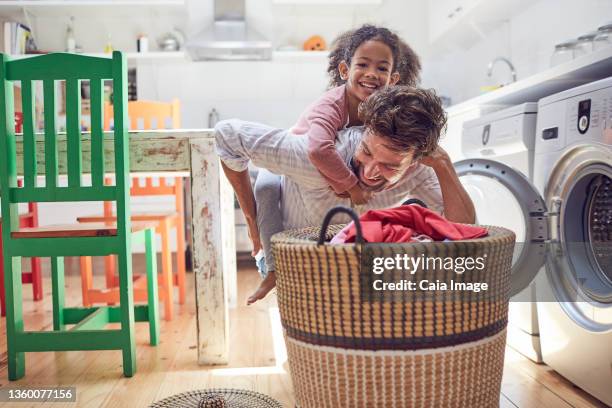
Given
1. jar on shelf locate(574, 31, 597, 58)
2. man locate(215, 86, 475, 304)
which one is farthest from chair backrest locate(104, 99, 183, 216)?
jar on shelf locate(574, 31, 597, 58)

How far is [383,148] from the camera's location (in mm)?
1145

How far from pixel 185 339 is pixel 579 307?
143cm

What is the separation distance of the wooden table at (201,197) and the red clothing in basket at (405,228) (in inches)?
33.9

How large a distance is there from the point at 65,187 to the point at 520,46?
9.52ft

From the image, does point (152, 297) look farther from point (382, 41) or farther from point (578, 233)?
point (578, 233)

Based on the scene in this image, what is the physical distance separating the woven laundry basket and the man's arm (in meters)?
0.34

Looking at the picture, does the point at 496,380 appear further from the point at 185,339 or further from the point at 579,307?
the point at 185,339

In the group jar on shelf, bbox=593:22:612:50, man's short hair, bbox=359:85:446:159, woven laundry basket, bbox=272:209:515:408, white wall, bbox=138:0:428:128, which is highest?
white wall, bbox=138:0:428:128

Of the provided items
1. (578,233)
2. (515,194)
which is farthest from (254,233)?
(578,233)

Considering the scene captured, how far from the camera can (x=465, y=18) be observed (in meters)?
3.47

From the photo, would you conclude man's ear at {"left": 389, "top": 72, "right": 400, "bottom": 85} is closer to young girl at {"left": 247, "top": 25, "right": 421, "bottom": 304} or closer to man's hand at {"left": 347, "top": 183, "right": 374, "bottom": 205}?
young girl at {"left": 247, "top": 25, "right": 421, "bottom": 304}

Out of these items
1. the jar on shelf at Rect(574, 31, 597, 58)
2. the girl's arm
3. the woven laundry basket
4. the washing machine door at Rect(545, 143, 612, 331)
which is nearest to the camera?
the woven laundry basket

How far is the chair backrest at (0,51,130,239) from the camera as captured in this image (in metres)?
1.64

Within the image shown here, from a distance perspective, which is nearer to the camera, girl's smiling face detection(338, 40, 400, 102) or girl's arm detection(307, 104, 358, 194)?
girl's arm detection(307, 104, 358, 194)
